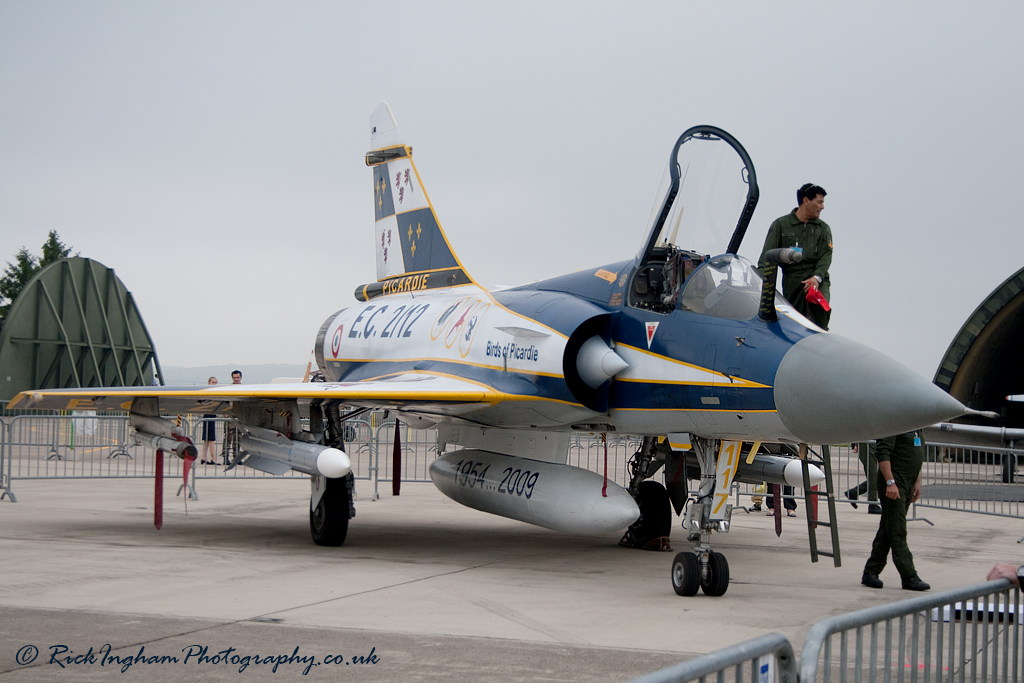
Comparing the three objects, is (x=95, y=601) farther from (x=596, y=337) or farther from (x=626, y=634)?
(x=596, y=337)

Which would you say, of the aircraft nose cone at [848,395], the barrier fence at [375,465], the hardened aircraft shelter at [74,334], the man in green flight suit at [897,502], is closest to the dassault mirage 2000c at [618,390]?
the aircraft nose cone at [848,395]

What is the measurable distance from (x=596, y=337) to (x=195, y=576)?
365cm

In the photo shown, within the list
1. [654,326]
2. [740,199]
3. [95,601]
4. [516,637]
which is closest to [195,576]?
[95,601]

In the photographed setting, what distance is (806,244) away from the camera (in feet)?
23.9

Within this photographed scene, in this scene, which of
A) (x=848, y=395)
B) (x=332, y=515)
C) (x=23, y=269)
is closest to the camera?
(x=848, y=395)

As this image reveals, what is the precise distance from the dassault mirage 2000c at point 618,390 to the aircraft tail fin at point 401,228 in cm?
77

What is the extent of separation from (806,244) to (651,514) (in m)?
3.24

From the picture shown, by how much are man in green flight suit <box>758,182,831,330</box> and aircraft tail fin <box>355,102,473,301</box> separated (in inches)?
180

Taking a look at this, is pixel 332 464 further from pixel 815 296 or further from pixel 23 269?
pixel 23 269

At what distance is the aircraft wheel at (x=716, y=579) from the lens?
6340mm

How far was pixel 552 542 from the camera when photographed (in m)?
9.52

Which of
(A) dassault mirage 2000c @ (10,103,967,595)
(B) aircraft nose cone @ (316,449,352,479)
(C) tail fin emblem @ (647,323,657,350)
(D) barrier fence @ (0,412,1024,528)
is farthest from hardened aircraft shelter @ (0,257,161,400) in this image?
(C) tail fin emblem @ (647,323,657,350)

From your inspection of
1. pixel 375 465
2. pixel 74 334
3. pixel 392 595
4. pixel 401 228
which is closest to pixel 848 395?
pixel 392 595

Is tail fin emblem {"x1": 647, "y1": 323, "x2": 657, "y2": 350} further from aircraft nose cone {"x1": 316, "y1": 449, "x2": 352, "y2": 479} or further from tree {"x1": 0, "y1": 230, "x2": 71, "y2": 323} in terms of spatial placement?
tree {"x1": 0, "y1": 230, "x2": 71, "y2": 323}
